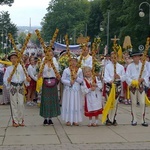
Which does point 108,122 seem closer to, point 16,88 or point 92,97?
point 92,97

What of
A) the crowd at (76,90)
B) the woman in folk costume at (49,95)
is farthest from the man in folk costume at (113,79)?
the woman in folk costume at (49,95)

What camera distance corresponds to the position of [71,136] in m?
9.27

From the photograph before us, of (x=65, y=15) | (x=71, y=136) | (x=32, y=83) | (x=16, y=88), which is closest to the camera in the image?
(x=71, y=136)

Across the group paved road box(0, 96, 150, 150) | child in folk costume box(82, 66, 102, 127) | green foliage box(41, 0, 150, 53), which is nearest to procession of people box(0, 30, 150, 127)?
child in folk costume box(82, 66, 102, 127)

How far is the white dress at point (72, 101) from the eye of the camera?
10.6 metres

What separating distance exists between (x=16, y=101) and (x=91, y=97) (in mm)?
1832

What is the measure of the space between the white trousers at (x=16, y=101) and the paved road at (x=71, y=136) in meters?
0.31

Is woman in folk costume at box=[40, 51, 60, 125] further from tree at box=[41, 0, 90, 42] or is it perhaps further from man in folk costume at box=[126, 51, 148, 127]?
tree at box=[41, 0, 90, 42]

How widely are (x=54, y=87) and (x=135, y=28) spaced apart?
134ft

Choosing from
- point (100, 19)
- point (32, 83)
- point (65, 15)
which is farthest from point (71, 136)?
point (65, 15)

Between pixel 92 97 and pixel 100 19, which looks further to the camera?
pixel 100 19

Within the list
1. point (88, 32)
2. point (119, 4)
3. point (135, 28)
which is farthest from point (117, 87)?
point (88, 32)

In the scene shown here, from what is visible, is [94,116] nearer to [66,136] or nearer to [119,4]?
[66,136]

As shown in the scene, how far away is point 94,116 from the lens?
10672mm
